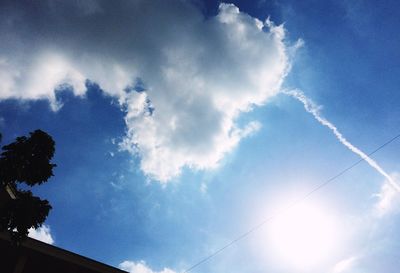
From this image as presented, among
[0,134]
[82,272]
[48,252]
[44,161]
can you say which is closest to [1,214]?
[44,161]

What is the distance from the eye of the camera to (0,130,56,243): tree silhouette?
9906 mm

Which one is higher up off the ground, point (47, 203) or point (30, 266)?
point (47, 203)

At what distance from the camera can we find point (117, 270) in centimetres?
1388

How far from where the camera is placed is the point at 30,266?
1291 cm

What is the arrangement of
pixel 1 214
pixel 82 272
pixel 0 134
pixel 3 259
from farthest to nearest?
pixel 82 272, pixel 3 259, pixel 0 134, pixel 1 214

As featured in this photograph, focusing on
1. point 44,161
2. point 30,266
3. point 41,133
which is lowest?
point 30,266

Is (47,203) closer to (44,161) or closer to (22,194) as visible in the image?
(22,194)

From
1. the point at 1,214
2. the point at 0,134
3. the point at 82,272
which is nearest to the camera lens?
the point at 1,214

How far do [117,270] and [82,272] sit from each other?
166cm

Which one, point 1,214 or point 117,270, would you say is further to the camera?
point 117,270

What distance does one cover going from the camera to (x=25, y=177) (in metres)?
10.6

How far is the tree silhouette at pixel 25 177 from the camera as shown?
991 cm

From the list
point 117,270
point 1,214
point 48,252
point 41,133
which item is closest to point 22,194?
point 1,214

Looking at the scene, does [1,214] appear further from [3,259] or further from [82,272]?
[82,272]
